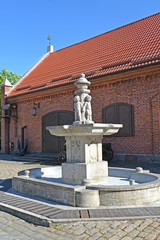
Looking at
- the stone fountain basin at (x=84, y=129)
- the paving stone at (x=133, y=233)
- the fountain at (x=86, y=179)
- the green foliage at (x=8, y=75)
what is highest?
the green foliage at (x=8, y=75)

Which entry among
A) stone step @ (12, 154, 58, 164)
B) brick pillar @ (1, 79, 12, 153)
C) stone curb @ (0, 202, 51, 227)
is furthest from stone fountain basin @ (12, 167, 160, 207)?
brick pillar @ (1, 79, 12, 153)

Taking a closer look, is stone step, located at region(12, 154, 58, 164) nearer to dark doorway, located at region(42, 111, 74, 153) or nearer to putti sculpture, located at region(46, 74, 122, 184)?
dark doorway, located at region(42, 111, 74, 153)

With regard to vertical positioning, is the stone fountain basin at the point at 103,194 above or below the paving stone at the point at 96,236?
above

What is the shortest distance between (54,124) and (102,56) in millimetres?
5213

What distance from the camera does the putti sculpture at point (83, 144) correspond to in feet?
17.6

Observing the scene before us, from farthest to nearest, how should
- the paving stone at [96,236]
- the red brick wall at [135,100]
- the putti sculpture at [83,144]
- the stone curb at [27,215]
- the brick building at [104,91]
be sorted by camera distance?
the brick building at [104,91] < the red brick wall at [135,100] < the putti sculpture at [83,144] < the stone curb at [27,215] < the paving stone at [96,236]

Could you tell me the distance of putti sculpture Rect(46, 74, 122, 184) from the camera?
5.36 meters

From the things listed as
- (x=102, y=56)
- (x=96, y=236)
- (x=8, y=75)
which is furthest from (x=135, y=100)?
(x=8, y=75)

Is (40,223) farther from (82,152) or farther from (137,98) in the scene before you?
(137,98)

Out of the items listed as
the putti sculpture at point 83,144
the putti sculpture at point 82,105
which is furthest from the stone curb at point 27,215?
the putti sculpture at point 82,105

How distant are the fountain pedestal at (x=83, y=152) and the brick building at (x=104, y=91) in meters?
5.50

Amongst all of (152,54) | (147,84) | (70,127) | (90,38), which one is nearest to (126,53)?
(152,54)

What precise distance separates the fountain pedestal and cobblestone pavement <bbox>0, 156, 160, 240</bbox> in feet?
5.54

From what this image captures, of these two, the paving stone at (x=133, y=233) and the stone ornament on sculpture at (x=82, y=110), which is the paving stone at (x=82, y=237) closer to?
the paving stone at (x=133, y=233)
